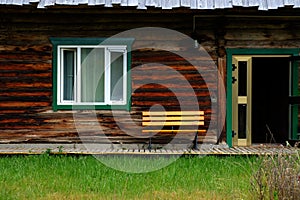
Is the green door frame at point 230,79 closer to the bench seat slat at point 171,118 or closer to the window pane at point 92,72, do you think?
the bench seat slat at point 171,118

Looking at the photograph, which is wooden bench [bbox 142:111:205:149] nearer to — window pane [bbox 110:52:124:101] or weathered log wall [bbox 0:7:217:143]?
weathered log wall [bbox 0:7:217:143]

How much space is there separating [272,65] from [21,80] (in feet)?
22.5

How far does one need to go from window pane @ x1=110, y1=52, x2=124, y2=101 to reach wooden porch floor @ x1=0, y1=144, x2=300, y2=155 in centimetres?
117

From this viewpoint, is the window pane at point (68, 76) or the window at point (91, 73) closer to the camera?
the window at point (91, 73)

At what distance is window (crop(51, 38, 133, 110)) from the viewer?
11.4 m

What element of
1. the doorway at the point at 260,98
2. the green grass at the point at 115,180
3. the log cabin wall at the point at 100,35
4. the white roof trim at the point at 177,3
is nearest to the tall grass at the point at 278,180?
the green grass at the point at 115,180

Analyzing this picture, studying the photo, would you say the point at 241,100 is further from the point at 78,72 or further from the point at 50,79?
the point at 50,79

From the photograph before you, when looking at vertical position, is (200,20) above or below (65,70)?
above

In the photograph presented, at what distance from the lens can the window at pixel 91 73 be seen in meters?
11.4

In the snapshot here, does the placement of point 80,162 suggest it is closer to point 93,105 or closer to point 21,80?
point 93,105

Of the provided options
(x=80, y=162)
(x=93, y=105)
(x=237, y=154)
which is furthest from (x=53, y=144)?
(x=237, y=154)

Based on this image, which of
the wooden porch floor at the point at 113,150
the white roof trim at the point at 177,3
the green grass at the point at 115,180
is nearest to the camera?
the green grass at the point at 115,180

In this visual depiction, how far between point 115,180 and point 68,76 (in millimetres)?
4279

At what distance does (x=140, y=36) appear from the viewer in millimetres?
11430
